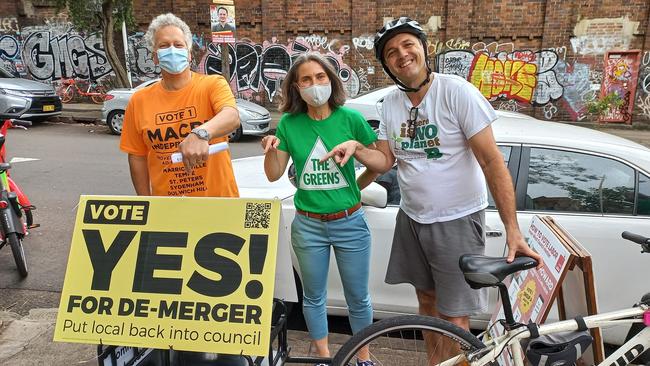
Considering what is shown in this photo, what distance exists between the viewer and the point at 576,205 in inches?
119

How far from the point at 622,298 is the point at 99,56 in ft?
56.9

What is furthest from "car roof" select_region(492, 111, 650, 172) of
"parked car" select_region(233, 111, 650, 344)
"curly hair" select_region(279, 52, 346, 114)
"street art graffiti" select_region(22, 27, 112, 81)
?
"street art graffiti" select_region(22, 27, 112, 81)

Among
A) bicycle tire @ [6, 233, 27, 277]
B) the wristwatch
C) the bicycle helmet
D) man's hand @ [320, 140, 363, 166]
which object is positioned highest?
the bicycle helmet

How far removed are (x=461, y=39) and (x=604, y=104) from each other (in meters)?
4.26

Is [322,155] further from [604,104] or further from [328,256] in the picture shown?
[604,104]

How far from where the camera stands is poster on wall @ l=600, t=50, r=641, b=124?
42.7 feet

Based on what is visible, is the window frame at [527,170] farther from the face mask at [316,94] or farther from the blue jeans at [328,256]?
the face mask at [316,94]

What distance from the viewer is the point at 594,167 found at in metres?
3.03

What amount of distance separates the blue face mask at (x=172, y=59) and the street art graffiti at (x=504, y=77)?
12.8 metres

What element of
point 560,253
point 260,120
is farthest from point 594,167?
point 260,120

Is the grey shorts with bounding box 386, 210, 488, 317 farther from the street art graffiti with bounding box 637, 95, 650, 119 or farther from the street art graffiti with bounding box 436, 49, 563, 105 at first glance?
the street art graffiti with bounding box 637, 95, 650, 119

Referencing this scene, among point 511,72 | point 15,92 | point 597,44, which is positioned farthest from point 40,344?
point 597,44

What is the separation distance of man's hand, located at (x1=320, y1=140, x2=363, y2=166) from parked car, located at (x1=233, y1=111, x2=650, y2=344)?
2.57 ft

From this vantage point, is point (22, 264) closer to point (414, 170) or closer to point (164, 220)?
point (164, 220)
